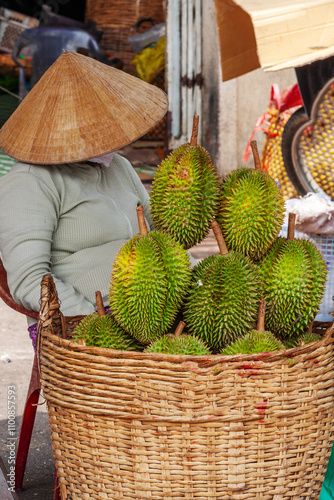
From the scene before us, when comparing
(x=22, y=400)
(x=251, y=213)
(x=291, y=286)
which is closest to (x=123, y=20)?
(x=22, y=400)

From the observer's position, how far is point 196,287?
4.94 ft

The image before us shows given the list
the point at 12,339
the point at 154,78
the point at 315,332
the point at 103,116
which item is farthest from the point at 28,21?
the point at 315,332

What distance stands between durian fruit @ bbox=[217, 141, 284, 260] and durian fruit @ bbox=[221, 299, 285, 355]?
0.58 feet

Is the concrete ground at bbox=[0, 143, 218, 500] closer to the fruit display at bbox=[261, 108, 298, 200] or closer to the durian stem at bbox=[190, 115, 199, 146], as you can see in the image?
the durian stem at bbox=[190, 115, 199, 146]

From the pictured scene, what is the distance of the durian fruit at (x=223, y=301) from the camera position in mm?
1458

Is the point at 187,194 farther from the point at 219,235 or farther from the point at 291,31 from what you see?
the point at 291,31

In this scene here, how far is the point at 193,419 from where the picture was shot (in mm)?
1294

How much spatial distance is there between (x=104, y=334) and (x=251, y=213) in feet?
1.50

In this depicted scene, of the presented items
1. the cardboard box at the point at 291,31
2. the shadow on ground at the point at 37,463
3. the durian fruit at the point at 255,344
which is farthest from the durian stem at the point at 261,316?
the cardboard box at the point at 291,31

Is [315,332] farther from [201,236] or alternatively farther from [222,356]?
[222,356]

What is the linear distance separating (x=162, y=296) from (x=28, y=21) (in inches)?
321

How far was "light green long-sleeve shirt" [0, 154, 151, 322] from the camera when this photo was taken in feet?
6.16

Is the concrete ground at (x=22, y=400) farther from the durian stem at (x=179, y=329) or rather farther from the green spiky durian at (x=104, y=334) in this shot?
the durian stem at (x=179, y=329)

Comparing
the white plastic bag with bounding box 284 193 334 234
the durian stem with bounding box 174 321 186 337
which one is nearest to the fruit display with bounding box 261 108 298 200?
the white plastic bag with bounding box 284 193 334 234
